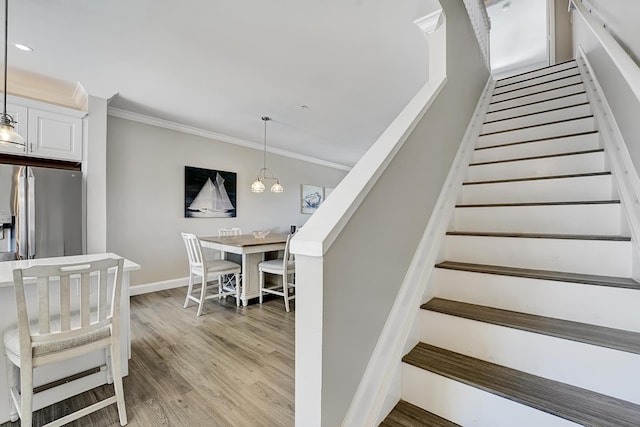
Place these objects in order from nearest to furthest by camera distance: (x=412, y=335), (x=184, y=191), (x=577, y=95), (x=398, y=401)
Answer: (x=398, y=401)
(x=412, y=335)
(x=577, y=95)
(x=184, y=191)

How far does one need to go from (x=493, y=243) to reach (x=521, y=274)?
0.92 feet

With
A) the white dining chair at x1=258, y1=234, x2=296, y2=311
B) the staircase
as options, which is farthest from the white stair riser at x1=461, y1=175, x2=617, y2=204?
the white dining chair at x1=258, y1=234, x2=296, y2=311

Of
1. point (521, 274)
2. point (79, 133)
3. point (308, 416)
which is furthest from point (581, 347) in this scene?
point (79, 133)

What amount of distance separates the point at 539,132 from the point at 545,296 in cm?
161

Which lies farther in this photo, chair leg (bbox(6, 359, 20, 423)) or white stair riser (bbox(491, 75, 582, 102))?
white stair riser (bbox(491, 75, 582, 102))

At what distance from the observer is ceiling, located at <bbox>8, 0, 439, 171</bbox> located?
1922 mm

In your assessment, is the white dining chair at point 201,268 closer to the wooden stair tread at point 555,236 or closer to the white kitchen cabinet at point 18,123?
the white kitchen cabinet at point 18,123

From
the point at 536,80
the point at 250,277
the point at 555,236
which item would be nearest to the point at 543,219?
the point at 555,236

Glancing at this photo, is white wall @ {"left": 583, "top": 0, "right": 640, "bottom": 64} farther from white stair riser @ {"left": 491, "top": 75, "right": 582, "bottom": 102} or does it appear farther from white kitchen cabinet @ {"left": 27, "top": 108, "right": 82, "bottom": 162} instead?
white kitchen cabinet @ {"left": 27, "top": 108, "right": 82, "bottom": 162}

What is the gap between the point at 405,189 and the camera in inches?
50.2

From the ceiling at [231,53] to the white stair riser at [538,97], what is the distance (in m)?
0.83

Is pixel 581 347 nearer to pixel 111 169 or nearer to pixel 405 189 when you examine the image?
pixel 405 189

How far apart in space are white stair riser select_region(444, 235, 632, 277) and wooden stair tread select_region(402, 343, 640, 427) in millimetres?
572

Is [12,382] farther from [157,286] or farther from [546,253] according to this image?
[546,253]
